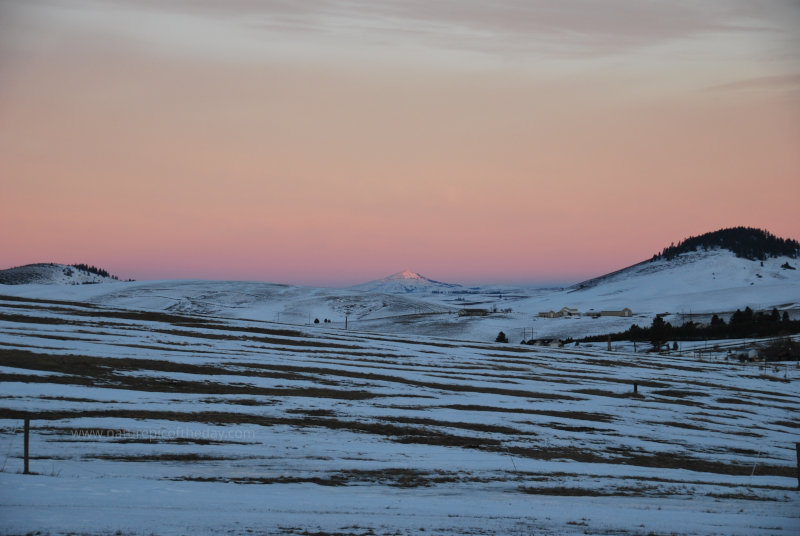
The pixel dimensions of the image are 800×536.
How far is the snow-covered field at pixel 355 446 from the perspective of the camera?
54.4ft

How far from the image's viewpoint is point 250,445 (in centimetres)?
2391

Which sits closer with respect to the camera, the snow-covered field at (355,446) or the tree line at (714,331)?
the snow-covered field at (355,446)

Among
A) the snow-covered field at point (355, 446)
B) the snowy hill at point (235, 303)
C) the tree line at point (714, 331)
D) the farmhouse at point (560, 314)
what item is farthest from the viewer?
the farmhouse at point (560, 314)

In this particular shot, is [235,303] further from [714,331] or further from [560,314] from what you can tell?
[714,331]

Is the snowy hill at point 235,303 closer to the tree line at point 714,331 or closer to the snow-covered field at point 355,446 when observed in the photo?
the tree line at point 714,331

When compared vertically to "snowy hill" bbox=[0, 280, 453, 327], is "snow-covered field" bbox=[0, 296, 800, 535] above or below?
below

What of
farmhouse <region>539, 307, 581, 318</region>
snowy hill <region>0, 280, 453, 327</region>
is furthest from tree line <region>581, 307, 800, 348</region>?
snowy hill <region>0, 280, 453, 327</region>

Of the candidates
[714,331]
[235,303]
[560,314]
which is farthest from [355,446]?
[235,303]

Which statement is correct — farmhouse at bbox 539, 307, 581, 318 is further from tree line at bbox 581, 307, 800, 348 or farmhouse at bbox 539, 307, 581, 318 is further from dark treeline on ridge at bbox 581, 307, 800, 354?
tree line at bbox 581, 307, 800, 348

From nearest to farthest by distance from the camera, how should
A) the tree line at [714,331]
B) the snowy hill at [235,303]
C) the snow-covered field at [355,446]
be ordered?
the snow-covered field at [355,446], the tree line at [714,331], the snowy hill at [235,303]

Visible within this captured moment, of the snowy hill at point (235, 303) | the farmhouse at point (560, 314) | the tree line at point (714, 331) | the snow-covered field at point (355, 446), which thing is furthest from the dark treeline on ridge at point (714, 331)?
the snow-covered field at point (355, 446)

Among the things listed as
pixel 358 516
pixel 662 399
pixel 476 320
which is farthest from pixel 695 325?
pixel 358 516

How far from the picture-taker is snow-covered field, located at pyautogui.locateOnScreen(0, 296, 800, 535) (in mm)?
16594

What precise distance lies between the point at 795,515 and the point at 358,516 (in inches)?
477
